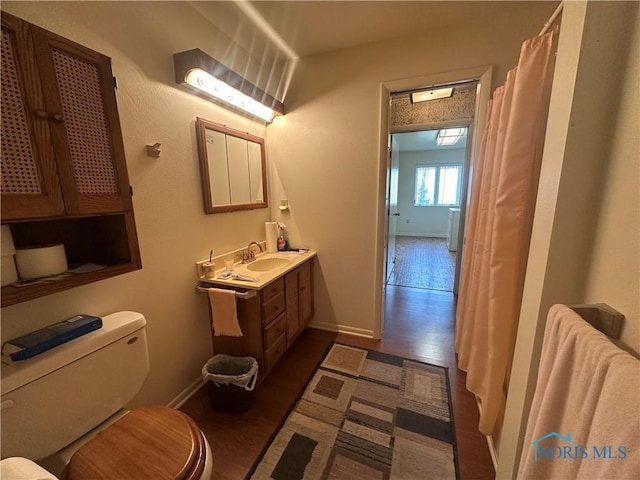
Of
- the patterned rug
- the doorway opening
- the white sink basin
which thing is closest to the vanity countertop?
the white sink basin

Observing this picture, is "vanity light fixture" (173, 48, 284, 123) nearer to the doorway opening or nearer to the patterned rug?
the patterned rug

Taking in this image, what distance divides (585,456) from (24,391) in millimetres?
1499

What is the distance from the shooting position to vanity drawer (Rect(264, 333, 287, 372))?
5.50 ft

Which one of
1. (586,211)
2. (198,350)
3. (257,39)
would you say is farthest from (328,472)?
(257,39)

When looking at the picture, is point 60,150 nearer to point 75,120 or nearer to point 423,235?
point 75,120

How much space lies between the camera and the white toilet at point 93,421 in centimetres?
78

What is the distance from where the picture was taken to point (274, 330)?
68.9 inches

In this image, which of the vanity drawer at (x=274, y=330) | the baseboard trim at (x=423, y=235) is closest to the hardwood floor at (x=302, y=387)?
the vanity drawer at (x=274, y=330)

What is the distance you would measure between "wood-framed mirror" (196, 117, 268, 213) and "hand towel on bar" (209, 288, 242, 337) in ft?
1.91

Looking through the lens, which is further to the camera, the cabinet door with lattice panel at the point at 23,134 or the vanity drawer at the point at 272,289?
the vanity drawer at the point at 272,289

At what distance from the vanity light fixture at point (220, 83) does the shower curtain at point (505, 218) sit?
61.3 inches

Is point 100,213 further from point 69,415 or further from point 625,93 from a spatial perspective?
point 625,93

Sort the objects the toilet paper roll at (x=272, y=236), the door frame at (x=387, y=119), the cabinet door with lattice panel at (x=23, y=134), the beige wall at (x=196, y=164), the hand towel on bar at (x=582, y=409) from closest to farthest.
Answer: the hand towel on bar at (x=582, y=409) → the cabinet door with lattice panel at (x=23, y=134) → the beige wall at (x=196, y=164) → the door frame at (x=387, y=119) → the toilet paper roll at (x=272, y=236)

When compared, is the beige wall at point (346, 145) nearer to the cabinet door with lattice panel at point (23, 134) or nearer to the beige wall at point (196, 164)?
the beige wall at point (196, 164)
